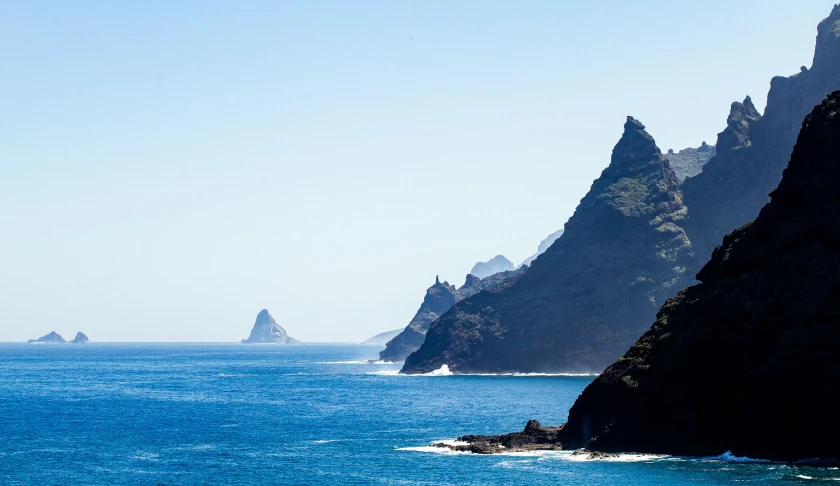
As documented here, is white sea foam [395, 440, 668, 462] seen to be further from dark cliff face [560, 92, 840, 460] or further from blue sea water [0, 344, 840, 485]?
dark cliff face [560, 92, 840, 460]

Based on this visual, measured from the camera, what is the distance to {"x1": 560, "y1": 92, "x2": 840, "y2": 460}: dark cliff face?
8450cm

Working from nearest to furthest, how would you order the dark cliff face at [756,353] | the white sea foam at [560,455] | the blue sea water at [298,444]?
the dark cliff face at [756,353] → the blue sea water at [298,444] → the white sea foam at [560,455]

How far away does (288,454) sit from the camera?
4028 inches

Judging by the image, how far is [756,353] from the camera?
89.3 m

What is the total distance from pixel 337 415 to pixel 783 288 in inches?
3076

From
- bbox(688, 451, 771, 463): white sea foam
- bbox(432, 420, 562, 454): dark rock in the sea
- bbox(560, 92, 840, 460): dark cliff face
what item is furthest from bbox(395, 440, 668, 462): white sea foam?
bbox(688, 451, 771, 463): white sea foam

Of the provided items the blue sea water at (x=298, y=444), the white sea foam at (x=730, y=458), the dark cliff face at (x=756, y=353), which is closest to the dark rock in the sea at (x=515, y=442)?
the dark cliff face at (x=756, y=353)

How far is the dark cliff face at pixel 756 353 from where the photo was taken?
277ft

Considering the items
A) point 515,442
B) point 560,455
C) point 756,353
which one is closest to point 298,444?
point 515,442

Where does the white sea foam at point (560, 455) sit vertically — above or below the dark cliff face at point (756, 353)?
below

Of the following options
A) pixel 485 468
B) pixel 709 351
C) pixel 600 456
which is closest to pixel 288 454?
pixel 485 468

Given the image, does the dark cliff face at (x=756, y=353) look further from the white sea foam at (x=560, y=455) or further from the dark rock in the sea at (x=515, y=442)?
the white sea foam at (x=560, y=455)

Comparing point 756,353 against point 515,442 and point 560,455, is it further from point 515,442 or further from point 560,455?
point 515,442

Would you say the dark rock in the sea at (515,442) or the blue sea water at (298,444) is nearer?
the blue sea water at (298,444)
